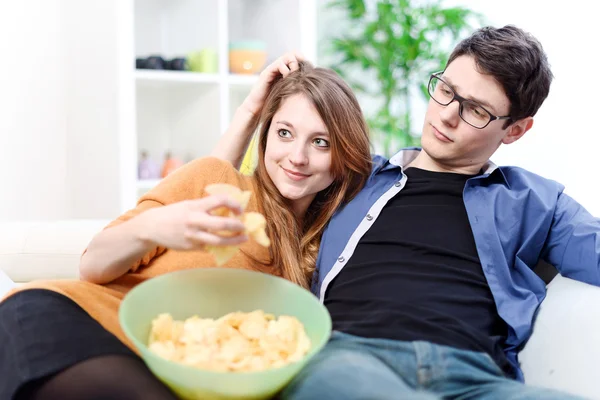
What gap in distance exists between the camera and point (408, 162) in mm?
1725

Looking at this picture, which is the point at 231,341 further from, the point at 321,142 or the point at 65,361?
the point at 321,142

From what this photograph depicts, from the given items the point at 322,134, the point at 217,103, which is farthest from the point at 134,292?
the point at 217,103

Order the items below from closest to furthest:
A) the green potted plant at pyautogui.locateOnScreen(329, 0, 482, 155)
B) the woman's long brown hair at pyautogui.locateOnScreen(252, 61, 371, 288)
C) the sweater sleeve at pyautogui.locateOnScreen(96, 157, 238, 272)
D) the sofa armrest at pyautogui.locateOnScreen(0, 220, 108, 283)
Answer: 1. the sweater sleeve at pyautogui.locateOnScreen(96, 157, 238, 272)
2. the woman's long brown hair at pyautogui.locateOnScreen(252, 61, 371, 288)
3. the sofa armrest at pyautogui.locateOnScreen(0, 220, 108, 283)
4. the green potted plant at pyautogui.locateOnScreen(329, 0, 482, 155)

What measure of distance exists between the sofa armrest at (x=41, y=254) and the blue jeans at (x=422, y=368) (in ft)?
2.85

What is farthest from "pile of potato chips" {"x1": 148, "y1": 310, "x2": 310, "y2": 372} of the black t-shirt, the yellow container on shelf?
the yellow container on shelf

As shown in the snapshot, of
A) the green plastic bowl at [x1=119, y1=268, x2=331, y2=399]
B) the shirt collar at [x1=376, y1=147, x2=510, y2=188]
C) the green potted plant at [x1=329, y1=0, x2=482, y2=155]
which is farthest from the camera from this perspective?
the green potted plant at [x1=329, y1=0, x2=482, y2=155]

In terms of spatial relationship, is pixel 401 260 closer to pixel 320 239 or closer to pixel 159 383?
pixel 320 239

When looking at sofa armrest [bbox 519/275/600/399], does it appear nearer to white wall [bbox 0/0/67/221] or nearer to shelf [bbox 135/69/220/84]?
shelf [bbox 135/69/220/84]

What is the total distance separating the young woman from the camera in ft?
3.17

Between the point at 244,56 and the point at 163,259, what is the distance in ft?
6.14

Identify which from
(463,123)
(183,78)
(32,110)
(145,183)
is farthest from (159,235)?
(32,110)

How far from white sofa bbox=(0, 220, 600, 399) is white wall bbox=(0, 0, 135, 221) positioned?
3.20 ft

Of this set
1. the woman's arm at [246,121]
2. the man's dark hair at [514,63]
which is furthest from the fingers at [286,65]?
the man's dark hair at [514,63]

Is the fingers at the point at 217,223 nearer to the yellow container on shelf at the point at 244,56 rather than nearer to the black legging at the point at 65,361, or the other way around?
the black legging at the point at 65,361
